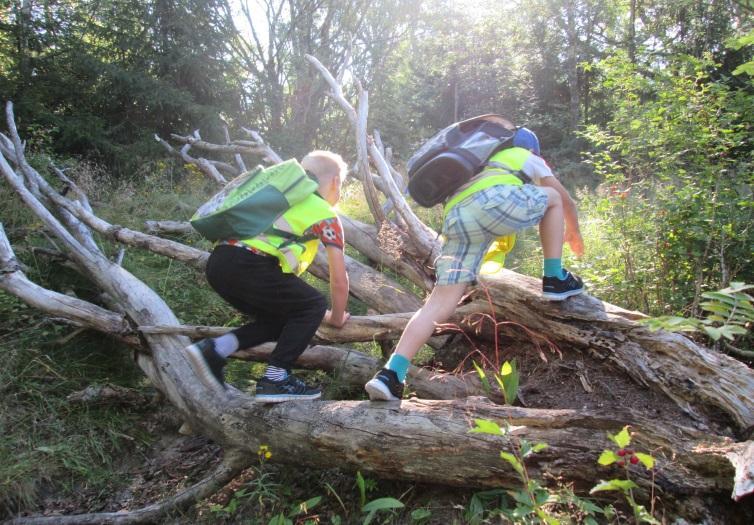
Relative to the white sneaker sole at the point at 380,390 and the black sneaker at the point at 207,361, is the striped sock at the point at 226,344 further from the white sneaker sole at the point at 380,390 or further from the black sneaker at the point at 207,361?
the white sneaker sole at the point at 380,390

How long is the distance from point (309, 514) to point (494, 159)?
2.02 metres

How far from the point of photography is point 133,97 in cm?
1072

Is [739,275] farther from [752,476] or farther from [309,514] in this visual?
[309,514]

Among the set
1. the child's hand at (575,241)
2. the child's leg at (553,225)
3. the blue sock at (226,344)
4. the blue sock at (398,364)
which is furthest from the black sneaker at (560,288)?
the blue sock at (226,344)

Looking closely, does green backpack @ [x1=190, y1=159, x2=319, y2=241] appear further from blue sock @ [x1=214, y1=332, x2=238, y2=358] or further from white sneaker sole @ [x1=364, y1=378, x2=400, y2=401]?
white sneaker sole @ [x1=364, y1=378, x2=400, y2=401]

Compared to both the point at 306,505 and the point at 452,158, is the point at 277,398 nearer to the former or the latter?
the point at 306,505

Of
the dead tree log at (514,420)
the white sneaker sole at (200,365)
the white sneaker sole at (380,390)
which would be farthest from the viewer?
the white sneaker sole at (200,365)

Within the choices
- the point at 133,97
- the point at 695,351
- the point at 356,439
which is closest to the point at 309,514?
the point at 356,439

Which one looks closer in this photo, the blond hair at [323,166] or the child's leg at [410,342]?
the child's leg at [410,342]

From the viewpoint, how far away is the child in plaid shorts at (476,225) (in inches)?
106

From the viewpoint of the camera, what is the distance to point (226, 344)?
3.08 meters

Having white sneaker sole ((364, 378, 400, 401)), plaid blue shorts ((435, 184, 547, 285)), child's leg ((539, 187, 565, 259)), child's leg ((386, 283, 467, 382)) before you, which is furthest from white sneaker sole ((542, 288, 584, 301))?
white sneaker sole ((364, 378, 400, 401))

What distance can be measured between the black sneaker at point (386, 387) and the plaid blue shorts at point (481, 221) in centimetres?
53

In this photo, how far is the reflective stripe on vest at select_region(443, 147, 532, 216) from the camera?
2.77m
